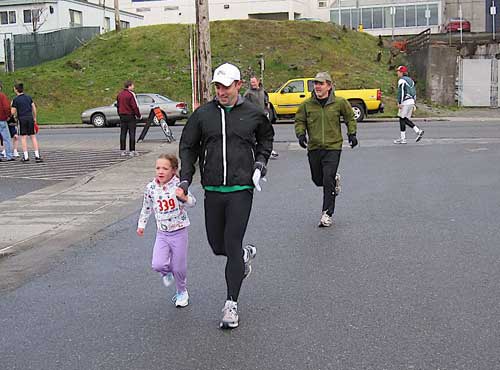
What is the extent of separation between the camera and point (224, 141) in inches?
226

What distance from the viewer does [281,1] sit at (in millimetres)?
70750

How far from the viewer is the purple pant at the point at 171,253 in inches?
238

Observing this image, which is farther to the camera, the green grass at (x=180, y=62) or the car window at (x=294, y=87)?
the green grass at (x=180, y=62)

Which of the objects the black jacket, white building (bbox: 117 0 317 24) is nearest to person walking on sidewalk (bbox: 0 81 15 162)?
the black jacket

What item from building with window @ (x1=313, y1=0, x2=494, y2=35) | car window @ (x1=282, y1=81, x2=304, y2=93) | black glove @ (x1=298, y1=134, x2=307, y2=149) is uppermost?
building with window @ (x1=313, y1=0, x2=494, y2=35)

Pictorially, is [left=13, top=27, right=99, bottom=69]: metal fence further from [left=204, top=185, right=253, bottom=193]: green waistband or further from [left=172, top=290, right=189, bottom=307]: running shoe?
[left=204, top=185, right=253, bottom=193]: green waistband

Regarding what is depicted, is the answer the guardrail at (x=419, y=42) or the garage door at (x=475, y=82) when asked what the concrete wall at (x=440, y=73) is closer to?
the guardrail at (x=419, y=42)

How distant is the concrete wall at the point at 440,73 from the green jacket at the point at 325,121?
29.4 metres

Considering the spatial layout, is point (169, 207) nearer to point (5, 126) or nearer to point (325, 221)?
point (325, 221)

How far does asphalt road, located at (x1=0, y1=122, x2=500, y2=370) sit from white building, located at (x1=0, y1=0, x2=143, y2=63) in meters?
51.3

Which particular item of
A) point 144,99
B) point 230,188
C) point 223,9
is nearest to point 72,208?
point 230,188

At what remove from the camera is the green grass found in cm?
3856

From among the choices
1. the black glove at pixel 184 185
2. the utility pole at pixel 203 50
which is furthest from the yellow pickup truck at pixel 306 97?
the black glove at pixel 184 185

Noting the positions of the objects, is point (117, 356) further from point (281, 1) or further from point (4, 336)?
point (281, 1)
